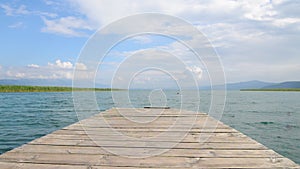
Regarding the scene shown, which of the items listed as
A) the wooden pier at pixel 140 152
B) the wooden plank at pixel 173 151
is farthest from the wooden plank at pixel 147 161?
the wooden plank at pixel 173 151

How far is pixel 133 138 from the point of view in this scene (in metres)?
4.85

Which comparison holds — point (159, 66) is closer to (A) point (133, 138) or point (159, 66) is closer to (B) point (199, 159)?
(A) point (133, 138)

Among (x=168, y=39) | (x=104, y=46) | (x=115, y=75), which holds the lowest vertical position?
(x=115, y=75)

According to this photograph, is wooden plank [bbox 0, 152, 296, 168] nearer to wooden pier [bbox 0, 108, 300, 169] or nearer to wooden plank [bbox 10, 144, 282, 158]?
wooden pier [bbox 0, 108, 300, 169]

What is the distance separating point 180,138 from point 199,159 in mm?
1330

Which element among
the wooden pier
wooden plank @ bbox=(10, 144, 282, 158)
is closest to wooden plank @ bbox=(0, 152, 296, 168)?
the wooden pier

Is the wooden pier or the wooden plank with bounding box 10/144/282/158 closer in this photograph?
the wooden pier

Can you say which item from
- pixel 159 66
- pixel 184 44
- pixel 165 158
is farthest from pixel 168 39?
pixel 165 158

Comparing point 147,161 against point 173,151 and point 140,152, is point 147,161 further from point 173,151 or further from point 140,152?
point 173,151

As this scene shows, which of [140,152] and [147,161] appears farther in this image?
[140,152]

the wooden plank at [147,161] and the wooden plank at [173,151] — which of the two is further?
the wooden plank at [173,151]

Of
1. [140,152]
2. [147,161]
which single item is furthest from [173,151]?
[147,161]

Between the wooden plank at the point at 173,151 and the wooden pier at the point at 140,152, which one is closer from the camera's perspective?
the wooden pier at the point at 140,152

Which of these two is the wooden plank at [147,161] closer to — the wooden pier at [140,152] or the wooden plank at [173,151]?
the wooden pier at [140,152]
